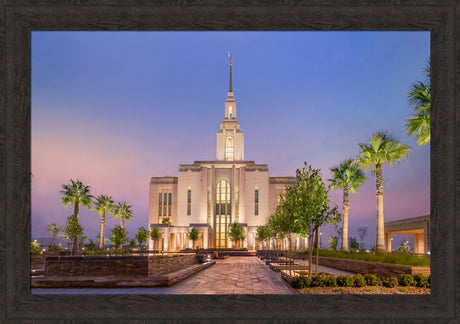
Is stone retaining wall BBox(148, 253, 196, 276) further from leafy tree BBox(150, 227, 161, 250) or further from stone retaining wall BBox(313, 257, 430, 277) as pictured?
leafy tree BBox(150, 227, 161, 250)

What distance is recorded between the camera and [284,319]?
752 centimetres

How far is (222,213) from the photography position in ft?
289

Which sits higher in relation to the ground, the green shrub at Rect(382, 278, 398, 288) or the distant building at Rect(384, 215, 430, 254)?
the green shrub at Rect(382, 278, 398, 288)

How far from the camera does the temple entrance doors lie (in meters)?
86.2

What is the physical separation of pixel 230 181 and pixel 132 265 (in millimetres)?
73540

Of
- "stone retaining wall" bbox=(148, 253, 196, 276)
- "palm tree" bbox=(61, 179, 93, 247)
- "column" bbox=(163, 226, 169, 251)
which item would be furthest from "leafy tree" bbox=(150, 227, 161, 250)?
"stone retaining wall" bbox=(148, 253, 196, 276)

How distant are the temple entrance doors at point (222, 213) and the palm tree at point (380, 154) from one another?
5967 centimetres

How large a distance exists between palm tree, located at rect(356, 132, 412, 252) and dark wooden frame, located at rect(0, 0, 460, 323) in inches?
818

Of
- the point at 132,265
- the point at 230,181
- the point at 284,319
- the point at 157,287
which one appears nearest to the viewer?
the point at 284,319

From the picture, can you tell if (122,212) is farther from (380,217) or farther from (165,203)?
(380,217)
